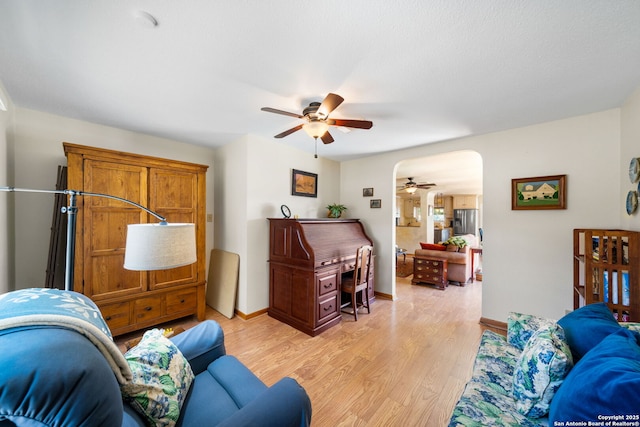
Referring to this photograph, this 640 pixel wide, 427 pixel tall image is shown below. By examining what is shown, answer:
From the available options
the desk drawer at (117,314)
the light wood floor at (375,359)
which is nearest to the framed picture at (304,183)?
the light wood floor at (375,359)

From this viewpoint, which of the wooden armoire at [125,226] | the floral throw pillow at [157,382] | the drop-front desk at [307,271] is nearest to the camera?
the floral throw pillow at [157,382]

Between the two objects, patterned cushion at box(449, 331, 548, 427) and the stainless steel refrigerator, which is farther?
the stainless steel refrigerator

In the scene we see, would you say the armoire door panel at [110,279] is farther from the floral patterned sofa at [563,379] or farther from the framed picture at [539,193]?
the framed picture at [539,193]

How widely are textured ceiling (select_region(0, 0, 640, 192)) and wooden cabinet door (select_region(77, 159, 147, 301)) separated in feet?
2.12

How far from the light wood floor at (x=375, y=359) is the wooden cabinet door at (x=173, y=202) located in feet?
2.09

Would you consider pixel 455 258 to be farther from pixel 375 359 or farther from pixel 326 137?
pixel 326 137

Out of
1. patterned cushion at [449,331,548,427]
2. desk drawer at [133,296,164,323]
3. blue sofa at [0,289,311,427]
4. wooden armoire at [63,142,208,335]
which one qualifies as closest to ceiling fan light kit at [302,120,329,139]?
wooden armoire at [63,142,208,335]

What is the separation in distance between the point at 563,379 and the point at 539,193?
233 cm

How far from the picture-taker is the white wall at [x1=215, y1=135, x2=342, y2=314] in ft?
10.1

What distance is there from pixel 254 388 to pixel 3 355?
1023 mm

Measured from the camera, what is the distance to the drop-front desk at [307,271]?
275cm

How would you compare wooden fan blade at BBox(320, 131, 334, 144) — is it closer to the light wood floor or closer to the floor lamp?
the floor lamp

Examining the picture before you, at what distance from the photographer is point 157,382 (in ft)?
3.34

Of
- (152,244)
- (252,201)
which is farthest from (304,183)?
(152,244)
